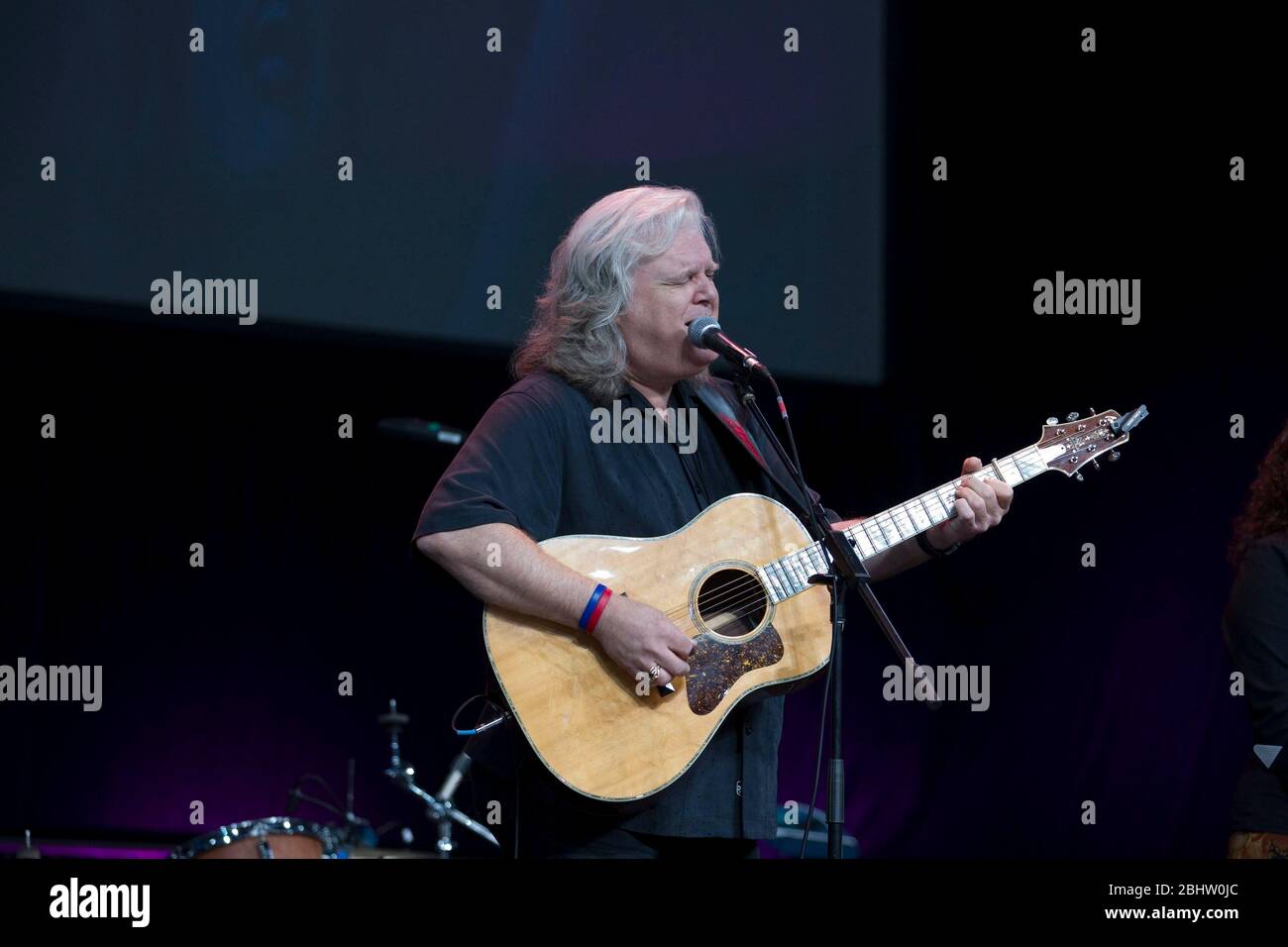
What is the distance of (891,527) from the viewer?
309 centimetres

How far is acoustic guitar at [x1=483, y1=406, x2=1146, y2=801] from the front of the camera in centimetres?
272

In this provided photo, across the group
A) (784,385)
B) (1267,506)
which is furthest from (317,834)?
(1267,506)

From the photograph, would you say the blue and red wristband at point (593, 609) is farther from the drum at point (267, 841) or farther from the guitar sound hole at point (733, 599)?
the drum at point (267, 841)

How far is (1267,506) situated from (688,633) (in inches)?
73.7

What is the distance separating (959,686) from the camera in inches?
227

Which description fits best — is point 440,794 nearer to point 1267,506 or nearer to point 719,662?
point 719,662

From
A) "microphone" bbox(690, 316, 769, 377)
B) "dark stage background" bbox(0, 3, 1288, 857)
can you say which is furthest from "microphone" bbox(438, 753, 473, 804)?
"microphone" bbox(690, 316, 769, 377)

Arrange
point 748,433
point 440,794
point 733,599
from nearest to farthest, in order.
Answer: point 733,599
point 748,433
point 440,794

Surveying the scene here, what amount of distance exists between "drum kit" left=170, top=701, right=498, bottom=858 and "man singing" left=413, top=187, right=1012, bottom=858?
1.69 meters
